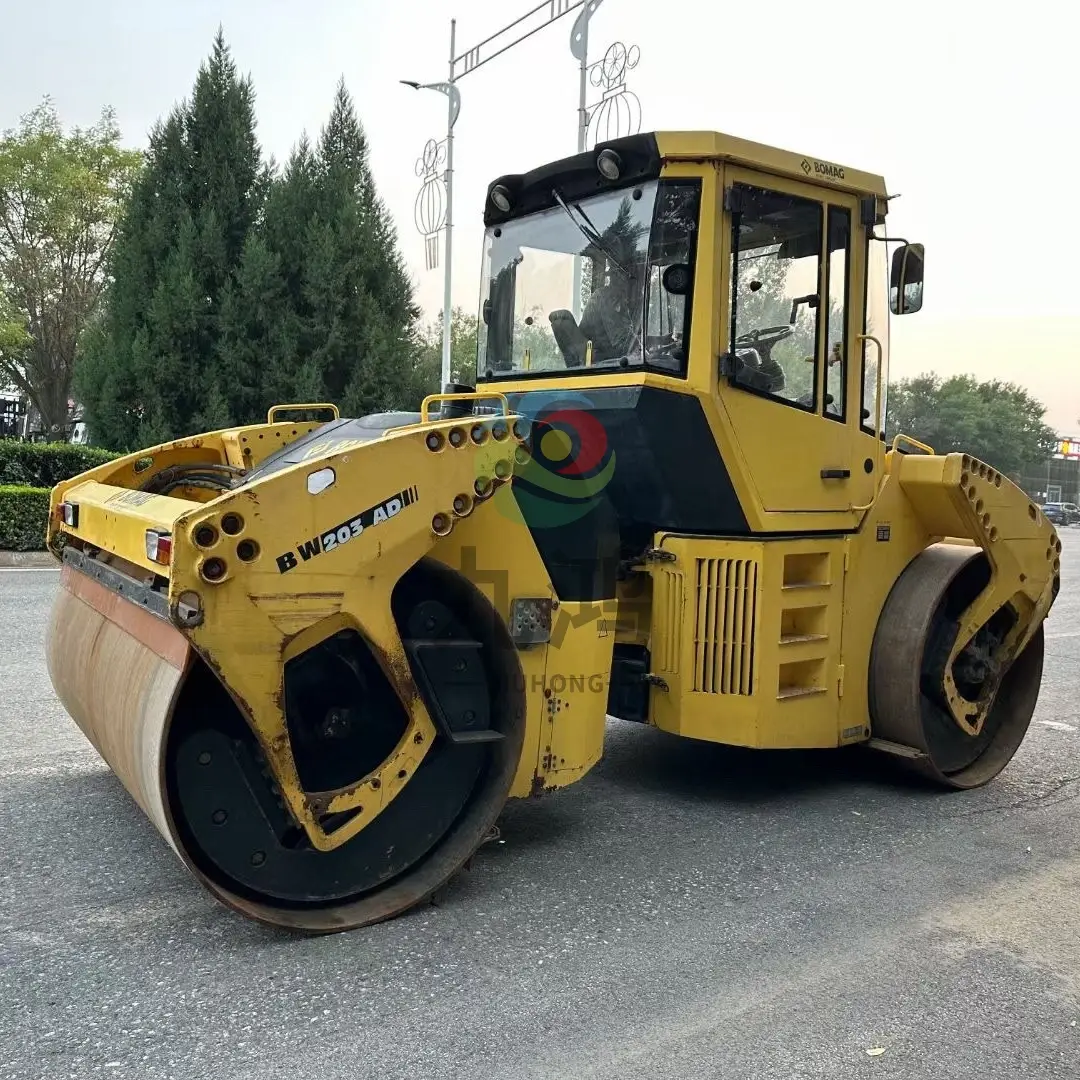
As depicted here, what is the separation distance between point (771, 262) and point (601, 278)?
2.41 ft

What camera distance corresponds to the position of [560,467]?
4.08 m

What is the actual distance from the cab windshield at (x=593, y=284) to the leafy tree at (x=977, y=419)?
5699 centimetres

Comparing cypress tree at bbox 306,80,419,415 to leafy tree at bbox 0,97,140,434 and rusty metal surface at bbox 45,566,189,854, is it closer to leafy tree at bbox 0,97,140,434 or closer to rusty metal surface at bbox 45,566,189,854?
leafy tree at bbox 0,97,140,434

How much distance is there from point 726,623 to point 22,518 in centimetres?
1120

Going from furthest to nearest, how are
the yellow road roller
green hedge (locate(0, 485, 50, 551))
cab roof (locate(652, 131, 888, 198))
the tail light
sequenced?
green hedge (locate(0, 485, 50, 551)) < cab roof (locate(652, 131, 888, 198)) < the yellow road roller < the tail light

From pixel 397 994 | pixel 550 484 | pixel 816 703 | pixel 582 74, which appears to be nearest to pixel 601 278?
pixel 550 484

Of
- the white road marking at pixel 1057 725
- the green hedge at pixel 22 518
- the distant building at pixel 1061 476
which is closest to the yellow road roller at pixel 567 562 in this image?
the white road marking at pixel 1057 725

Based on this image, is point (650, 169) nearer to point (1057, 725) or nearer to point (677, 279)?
point (677, 279)

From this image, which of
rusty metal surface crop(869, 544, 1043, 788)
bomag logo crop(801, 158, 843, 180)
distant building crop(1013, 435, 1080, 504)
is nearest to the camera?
bomag logo crop(801, 158, 843, 180)

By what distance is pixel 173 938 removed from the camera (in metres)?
3.22

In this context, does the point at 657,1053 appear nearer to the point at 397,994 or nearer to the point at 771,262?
the point at 397,994

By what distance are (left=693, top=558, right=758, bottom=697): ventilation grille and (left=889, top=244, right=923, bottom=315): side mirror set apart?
1.48m

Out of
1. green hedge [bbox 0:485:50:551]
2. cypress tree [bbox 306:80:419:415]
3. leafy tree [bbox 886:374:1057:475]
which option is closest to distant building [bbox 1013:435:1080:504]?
leafy tree [bbox 886:374:1057:475]

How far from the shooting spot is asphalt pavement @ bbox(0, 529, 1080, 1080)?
270 centimetres
